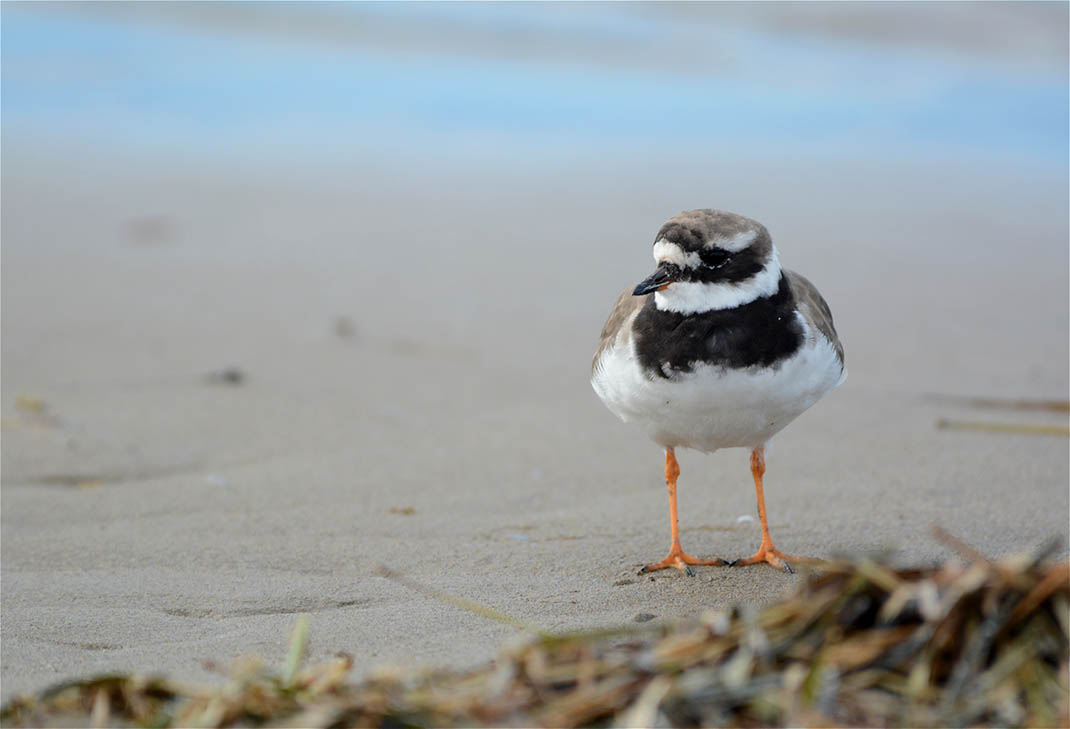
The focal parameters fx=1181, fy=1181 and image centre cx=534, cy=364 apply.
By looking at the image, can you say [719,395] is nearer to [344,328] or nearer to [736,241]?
[736,241]

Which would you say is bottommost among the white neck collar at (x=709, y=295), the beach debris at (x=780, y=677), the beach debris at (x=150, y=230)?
the beach debris at (x=780, y=677)

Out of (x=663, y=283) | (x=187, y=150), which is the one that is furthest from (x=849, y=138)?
(x=663, y=283)

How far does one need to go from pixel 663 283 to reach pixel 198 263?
554cm

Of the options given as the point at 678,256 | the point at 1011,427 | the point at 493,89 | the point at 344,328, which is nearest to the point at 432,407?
the point at 344,328

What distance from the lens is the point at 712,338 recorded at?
3.70 m

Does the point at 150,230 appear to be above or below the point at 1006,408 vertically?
above

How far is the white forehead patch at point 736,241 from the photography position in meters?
3.78

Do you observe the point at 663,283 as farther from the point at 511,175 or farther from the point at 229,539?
the point at 511,175

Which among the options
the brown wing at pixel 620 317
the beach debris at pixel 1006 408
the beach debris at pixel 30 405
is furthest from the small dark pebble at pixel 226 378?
the beach debris at pixel 1006 408

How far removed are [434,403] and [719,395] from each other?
2.72 m

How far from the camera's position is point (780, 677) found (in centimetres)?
224

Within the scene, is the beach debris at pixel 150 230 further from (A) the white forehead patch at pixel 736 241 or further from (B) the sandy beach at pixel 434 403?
(A) the white forehead patch at pixel 736 241

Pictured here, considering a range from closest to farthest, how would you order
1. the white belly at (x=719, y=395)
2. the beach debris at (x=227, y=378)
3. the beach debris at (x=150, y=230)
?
1. the white belly at (x=719, y=395)
2. the beach debris at (x=227, y=378)
3. the beach debris at (x=150, y=230)

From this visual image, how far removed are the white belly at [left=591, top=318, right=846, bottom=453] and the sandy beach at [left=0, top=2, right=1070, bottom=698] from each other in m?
0.49
